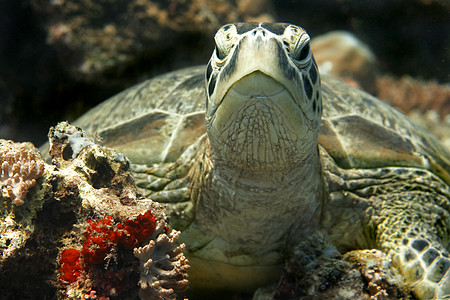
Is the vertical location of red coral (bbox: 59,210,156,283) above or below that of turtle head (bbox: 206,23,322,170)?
below

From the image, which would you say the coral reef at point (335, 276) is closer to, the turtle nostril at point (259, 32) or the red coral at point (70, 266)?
the red coral at point (70, 266)

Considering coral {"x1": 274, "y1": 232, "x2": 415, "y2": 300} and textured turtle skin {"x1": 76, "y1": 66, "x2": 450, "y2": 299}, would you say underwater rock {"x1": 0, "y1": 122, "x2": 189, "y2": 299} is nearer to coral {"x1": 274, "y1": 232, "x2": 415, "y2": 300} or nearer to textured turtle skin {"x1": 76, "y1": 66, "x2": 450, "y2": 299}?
coral {"x1": 274, "y1": 232, "x2": 415, "y2": 300}

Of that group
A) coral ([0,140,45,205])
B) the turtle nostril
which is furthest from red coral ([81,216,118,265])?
the turtle nostril

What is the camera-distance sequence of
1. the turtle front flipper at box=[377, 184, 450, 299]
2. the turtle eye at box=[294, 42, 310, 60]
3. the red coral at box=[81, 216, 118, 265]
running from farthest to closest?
the turtle front flipper at box=[377, 184, 450, 299] → the turtle eye at box=[294, 42, 310, 60] → the red coral at box=[81, 216, 118, 265]

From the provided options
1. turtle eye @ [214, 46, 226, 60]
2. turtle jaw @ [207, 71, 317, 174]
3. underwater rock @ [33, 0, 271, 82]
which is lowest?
turtle jaw @ [207, 71, 317, 174]

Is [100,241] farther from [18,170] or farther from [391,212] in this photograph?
[391,212]

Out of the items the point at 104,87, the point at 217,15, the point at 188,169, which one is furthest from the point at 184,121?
the point at 217,15

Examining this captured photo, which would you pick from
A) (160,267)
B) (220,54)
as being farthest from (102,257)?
(220,54)
